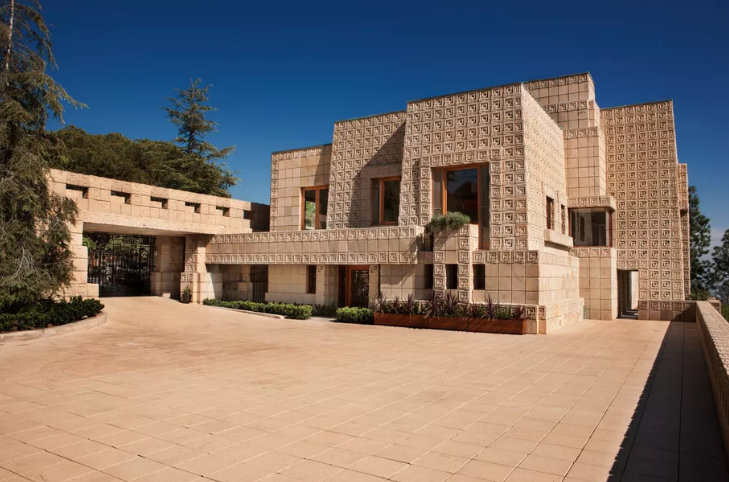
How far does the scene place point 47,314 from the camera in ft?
42.2

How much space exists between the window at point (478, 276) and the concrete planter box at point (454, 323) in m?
1.50

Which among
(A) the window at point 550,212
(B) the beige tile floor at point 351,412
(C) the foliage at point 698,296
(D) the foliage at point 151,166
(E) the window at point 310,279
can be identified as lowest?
(B) the beige tile floor at point 351,412

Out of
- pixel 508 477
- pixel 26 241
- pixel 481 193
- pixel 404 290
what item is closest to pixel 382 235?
pixel 404 290

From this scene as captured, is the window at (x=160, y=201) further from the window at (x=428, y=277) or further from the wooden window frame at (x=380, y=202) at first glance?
the window at (x=428, y=277)

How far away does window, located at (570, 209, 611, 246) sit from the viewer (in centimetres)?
2142

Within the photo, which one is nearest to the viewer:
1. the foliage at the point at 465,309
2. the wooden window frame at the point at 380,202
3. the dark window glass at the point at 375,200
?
the foliage at the point at 465,309

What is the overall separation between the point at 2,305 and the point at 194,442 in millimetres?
10049

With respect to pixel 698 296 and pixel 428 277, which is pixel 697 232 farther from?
pixel 428 277

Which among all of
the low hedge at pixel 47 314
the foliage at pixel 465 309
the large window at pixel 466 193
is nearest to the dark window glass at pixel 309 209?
the large window at pixel 466 193

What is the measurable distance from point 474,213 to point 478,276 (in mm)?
2298

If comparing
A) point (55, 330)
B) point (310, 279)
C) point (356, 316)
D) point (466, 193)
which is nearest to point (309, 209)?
point (310, 279)

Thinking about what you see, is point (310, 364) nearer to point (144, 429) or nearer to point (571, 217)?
point (144, 429)

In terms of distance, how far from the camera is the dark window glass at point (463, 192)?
17.5 metres

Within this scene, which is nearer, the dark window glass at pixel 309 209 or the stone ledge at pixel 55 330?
the stone ledge at pixel 55 330
